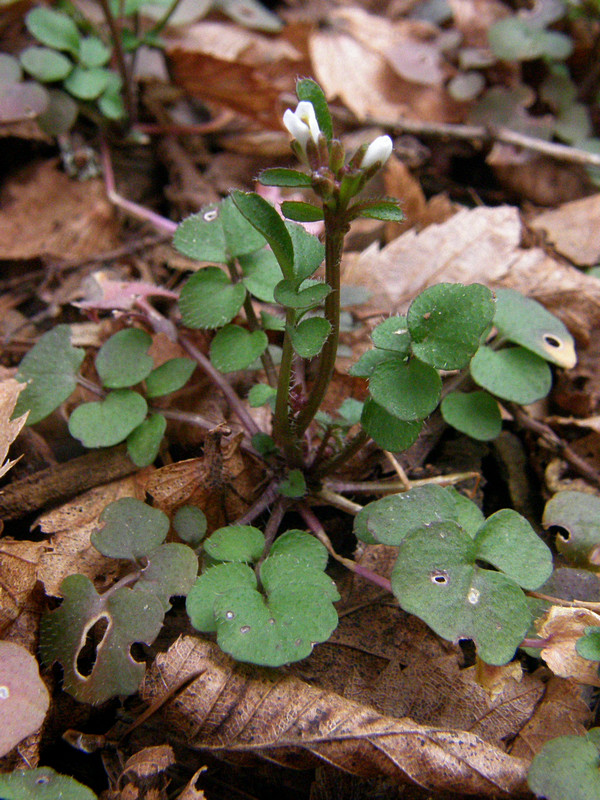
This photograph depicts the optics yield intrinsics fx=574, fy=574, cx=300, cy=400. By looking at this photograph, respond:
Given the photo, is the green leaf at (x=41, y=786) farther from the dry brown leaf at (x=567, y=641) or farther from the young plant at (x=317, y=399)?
the dry brown leaf at (x=567, y=641)

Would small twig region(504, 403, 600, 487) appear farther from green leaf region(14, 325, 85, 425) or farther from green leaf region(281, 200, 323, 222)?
green leaf region(14, 325, 85, 425)

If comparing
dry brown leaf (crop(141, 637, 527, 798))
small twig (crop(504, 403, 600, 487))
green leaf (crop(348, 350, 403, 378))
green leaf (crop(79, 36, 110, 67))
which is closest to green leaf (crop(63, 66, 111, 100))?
green leaf (crop(79, 36, 110, 67))

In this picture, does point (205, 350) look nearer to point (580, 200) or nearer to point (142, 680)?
point (142, 680)

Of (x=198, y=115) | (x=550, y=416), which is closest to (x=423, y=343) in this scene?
(x=550, y=416)

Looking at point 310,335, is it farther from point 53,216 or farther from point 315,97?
point 53,216

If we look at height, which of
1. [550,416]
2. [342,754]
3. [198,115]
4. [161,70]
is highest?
[161,70]

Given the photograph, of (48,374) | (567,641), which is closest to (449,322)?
(567,641)

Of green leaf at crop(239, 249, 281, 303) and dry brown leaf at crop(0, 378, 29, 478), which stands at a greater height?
green leaf at crop(239, 249, 281, 303)
